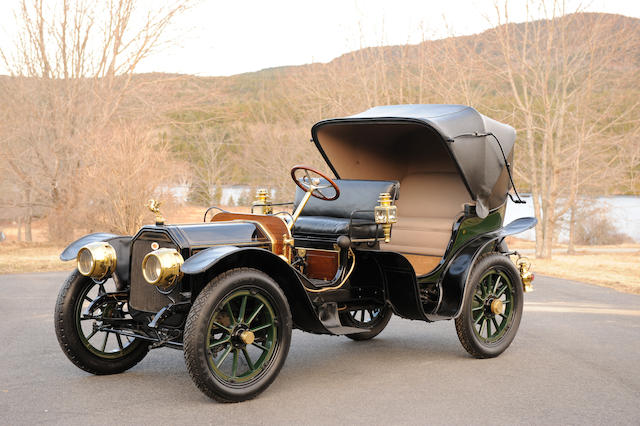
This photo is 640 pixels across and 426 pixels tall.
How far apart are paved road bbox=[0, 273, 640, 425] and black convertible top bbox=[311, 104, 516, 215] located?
169cm

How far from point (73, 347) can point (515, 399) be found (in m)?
3.59

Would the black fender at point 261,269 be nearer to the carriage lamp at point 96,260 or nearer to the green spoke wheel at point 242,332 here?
the green spoke wheel at point 242,332

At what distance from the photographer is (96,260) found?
5.38 meters

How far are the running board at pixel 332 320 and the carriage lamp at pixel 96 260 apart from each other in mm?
1829

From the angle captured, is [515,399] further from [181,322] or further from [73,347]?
[73,347]

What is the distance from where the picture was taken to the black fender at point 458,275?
20.7 feet

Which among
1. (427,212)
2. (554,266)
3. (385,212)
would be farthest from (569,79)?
(385,212)

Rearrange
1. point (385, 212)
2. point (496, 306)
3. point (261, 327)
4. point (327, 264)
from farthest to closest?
point (496, 306), point (327, 264), point (385, 212), point (261, 327)

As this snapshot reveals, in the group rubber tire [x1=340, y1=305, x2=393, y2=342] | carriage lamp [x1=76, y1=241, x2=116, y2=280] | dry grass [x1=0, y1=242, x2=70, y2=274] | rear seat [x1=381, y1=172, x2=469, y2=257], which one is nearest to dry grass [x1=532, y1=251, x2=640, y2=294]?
rear seat [x1=381, y1=172, x2=469, y2=257]

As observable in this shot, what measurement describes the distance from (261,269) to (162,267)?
85 cm

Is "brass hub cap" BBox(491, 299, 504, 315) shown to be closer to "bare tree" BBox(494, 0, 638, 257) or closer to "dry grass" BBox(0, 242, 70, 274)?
"dry grass" BBox(0, 242, 70, 274)

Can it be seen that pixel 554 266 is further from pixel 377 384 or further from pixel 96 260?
pixel 96 260

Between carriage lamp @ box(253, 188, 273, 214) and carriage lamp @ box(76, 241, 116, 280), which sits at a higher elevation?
carriage lamp @ box(253, 188, 273, 214)

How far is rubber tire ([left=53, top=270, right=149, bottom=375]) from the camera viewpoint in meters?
5.44
